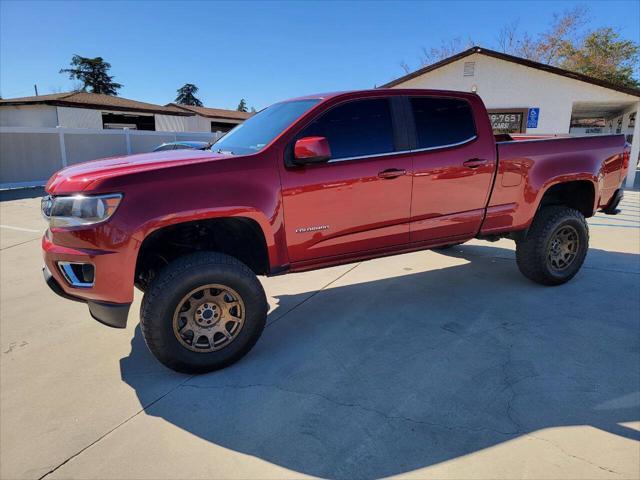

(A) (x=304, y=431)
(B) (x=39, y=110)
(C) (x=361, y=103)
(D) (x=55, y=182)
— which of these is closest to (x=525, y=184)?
(C) (x=361, y=103)

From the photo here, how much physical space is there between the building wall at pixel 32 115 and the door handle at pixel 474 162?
27.0 m

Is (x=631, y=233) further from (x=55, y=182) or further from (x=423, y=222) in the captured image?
(x=55, y=182)

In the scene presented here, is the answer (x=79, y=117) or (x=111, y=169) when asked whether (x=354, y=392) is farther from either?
(x=79, y=117)

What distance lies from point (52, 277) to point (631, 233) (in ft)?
28.3

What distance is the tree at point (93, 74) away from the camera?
5869 cm

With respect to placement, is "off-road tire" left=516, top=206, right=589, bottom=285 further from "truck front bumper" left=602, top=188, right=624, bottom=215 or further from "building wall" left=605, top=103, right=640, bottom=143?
"building wall" left=605, top=103, right=640, bottom=143

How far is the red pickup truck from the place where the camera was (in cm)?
288

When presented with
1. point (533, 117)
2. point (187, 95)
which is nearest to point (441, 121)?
point (533, 117)

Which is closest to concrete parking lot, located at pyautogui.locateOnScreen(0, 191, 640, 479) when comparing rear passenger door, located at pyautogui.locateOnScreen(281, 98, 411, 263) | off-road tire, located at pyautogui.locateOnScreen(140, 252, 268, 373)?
off-road tire, located at pyautogui.locateOnScreen(140, 252, 268, 373)

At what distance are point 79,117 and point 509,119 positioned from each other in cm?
2324

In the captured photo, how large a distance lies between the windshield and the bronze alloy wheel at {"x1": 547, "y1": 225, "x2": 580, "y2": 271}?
121 inches

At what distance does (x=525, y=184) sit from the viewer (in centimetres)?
441

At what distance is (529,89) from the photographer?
14.5 m

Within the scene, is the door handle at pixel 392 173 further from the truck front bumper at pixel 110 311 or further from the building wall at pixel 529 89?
the building wall at pixel 529 89
